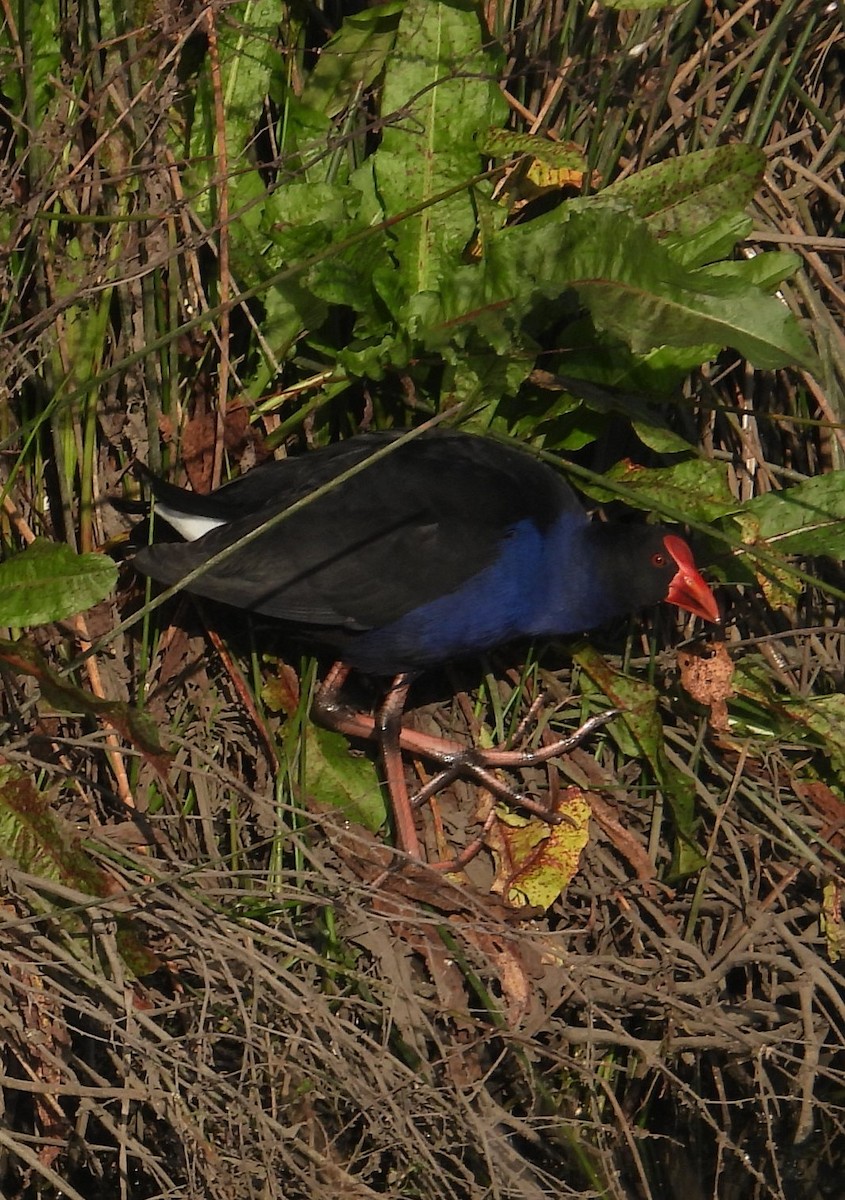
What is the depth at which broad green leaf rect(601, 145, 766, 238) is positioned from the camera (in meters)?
2.42

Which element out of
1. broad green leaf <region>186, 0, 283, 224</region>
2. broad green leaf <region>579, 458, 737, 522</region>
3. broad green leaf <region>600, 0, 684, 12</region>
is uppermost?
broad green leaf <region>600, 0, 684, 12</region>

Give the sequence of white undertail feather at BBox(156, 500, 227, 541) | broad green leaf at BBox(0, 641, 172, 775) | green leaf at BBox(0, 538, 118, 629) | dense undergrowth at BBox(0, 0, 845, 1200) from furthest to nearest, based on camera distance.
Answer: white undertail feather at BBox(156, 500, 227, 541) → dense undergrowth at BBox(0, 0, 845, 1200) → green leaf at BBox(0, 538, 118, 629) → broad green leaf at BBox(0, 641, 172, 775)

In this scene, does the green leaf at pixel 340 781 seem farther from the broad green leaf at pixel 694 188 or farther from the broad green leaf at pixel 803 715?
the broad green leaf at pixel 694 188

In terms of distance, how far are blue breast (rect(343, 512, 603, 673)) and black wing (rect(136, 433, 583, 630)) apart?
3cm

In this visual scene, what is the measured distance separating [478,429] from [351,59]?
2.32 ft

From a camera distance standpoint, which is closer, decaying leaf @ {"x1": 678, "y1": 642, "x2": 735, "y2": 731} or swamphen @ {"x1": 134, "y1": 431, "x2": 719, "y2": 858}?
swamphen @ {"x1": 134, "y1": 431, "x2": 719, "y2": 858}

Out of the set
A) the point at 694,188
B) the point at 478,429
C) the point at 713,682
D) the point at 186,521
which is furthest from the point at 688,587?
the point at 186,521

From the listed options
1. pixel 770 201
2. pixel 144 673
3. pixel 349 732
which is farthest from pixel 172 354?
pixel 770 201

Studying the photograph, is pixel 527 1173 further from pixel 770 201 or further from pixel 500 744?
pixel 770 201

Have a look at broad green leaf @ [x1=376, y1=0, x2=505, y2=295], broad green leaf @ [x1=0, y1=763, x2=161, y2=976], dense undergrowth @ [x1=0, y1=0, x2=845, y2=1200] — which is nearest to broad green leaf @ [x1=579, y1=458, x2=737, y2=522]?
dense undergrowth @ [x1=0, y1=0, x2=845, y2=1200]

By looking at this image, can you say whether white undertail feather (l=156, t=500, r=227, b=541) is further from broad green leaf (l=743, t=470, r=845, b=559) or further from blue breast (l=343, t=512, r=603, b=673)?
broad green leaf (l=743, t=470, r=845, b=559)

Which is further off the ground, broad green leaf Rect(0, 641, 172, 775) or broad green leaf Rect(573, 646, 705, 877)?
broad green leaf Rect(0, 641, 172, 775)

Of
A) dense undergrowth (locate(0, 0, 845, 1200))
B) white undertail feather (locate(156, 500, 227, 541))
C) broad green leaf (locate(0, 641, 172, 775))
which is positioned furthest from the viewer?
white undertail feather (locate(156, 500, 227, 541))

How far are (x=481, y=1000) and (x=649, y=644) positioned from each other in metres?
0.76
